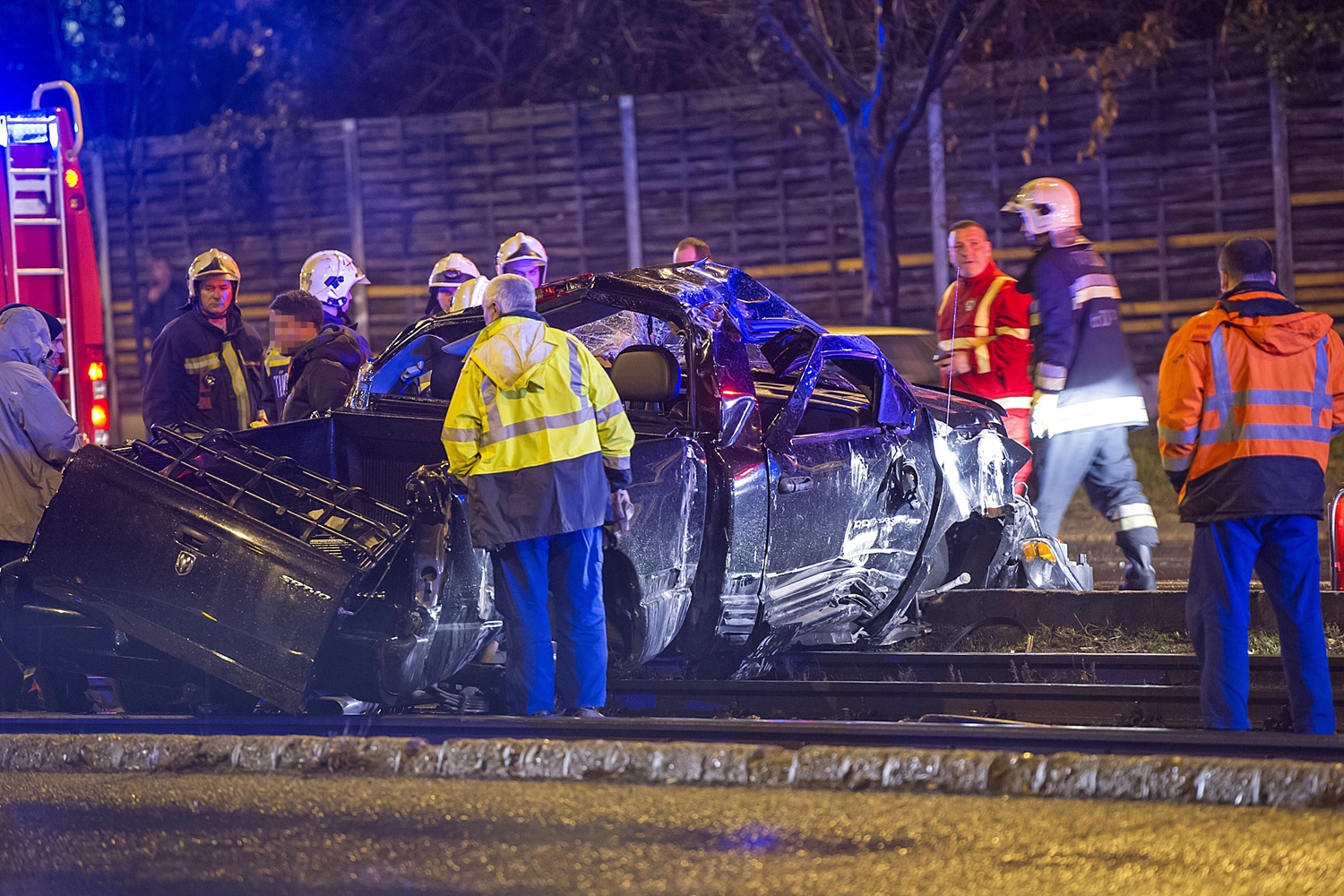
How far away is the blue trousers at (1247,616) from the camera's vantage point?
4.79 meters

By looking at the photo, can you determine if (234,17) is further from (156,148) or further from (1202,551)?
(1202,551)

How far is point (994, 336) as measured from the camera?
762cm

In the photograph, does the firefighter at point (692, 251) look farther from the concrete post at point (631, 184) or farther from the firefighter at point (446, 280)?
the concrete post at point (631, 184)

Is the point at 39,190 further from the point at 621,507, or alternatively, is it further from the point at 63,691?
the point at 621,507

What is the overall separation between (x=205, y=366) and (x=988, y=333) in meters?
4.15

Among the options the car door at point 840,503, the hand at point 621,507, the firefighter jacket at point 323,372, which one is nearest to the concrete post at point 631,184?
the firefighter jacket at point 323,372

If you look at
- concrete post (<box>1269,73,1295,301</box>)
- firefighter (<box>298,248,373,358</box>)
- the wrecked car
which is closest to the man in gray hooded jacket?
the wrecked car

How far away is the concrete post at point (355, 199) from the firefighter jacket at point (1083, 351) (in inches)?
516

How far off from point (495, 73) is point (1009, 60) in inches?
298

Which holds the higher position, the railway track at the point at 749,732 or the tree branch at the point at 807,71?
the tree branch at the point at 807,71

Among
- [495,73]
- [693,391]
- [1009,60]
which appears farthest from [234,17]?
[693,391]

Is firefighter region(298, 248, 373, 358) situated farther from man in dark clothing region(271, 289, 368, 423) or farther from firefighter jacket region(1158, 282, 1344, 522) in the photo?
firefighter jacket region(1158, 282, 1344, 522)

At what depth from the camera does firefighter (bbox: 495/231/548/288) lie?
8.33 metres

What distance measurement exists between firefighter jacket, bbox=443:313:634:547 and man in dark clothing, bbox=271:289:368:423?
176 cm
